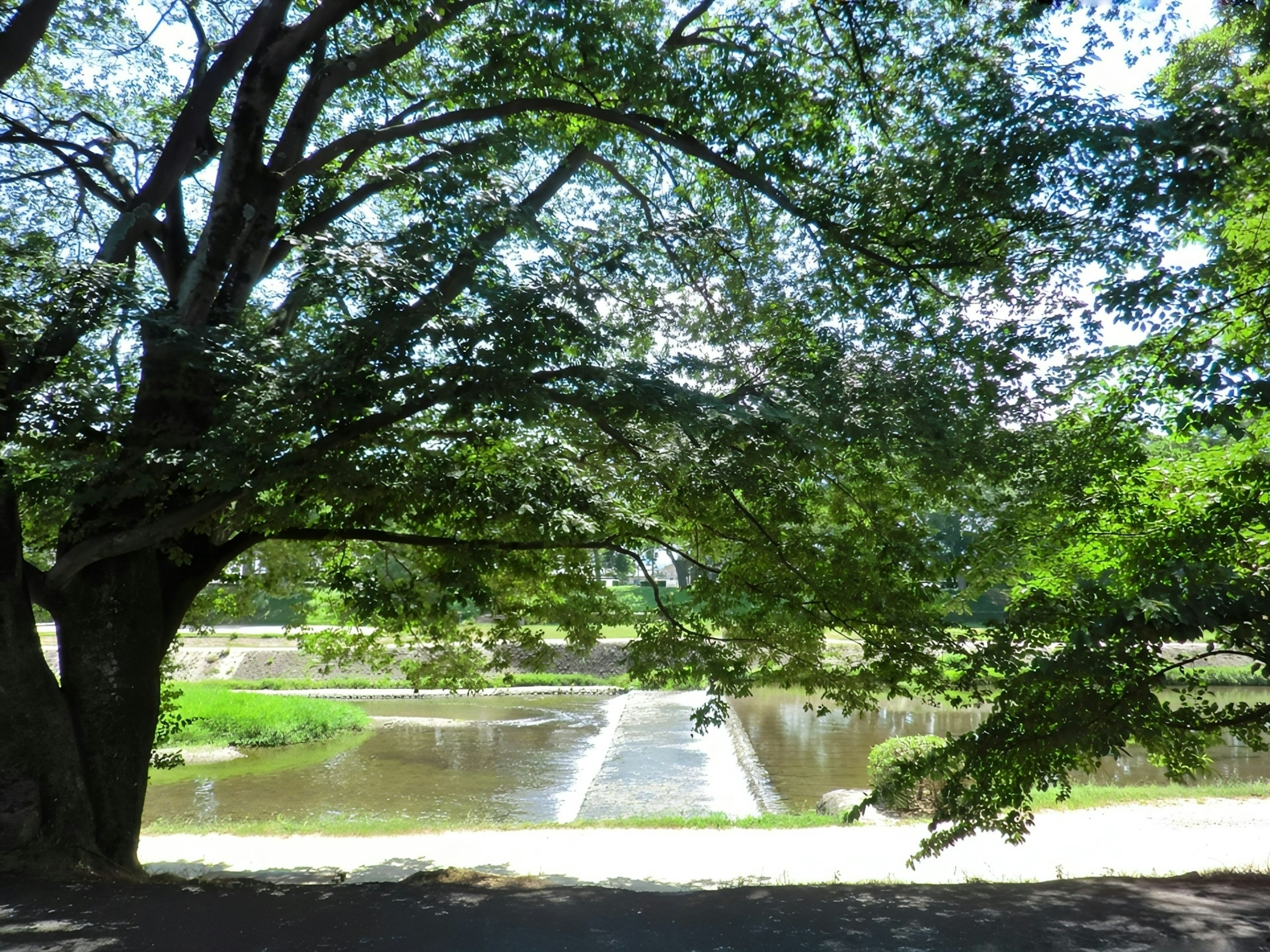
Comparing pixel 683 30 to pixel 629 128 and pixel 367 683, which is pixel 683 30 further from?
pixel 367 683

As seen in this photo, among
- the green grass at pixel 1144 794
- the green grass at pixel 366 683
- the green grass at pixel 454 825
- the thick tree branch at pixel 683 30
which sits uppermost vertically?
the thick tree branch at pixel 683 30

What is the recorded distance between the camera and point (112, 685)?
255 inches

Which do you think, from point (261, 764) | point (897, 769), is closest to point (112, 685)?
point (897, 769)

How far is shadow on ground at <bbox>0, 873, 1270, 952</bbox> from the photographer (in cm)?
470

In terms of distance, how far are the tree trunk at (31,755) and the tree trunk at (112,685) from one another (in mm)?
111

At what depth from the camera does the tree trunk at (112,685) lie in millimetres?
6336

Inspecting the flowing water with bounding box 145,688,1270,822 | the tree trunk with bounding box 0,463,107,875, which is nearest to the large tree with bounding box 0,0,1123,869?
the tree trunk with bounding box 0,463,107,875

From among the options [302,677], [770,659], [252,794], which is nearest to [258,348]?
[770,659]

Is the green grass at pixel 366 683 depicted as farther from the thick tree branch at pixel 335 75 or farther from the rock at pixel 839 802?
the thick tree branch at pixel 335 75

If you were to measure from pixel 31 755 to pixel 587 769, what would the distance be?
12052mm

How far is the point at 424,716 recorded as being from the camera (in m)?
24.4

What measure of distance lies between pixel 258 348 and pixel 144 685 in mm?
2643

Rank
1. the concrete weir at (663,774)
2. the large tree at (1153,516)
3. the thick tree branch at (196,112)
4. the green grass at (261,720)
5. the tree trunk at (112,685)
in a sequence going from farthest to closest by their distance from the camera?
the green grass at (261,720) → the concrete weir at (663,774) → the thick tree branch at (196,112) → the tree trunk at (112,685) → the large tree at (1153,516)

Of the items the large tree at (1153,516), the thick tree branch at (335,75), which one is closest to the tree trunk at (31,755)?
the thick tree branch at (335,75)
